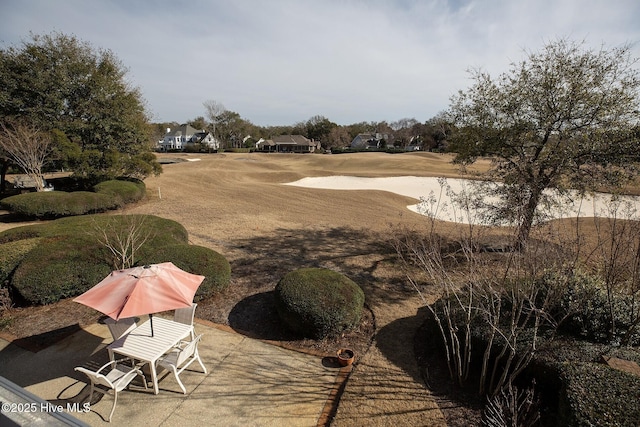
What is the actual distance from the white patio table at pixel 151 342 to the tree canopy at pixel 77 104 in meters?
15.7

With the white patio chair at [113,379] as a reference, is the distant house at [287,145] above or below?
above

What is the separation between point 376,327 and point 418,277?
3.12 metres

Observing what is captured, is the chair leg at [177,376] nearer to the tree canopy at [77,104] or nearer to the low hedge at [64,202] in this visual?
the low hedge at [64,202]

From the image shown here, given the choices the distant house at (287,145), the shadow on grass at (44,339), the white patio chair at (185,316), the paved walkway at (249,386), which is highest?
the distant house at (287,145)

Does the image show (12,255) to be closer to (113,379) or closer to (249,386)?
(113,379)

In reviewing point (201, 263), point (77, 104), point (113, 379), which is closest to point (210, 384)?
point (113, 379)

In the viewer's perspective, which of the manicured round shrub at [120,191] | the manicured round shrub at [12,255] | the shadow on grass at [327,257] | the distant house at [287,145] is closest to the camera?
the manicured round shrub at [12,255]

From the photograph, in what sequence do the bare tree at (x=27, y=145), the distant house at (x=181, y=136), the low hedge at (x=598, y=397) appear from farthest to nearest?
the distant house at (x=181, y=136) → the bare tree at (x=27, y=145) → the low hedge at (x=598, y=397)

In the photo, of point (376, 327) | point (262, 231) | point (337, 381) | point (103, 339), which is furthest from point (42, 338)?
point (262, 231)

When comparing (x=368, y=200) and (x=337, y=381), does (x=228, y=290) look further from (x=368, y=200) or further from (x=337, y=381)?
(x=368, y=200)

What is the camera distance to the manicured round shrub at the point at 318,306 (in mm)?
5969

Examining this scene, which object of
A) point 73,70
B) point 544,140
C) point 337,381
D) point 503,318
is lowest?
point 337,381

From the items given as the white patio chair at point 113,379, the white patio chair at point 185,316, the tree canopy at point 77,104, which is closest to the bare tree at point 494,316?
the white patio chair at point 185,316

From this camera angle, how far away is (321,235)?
504 inches
